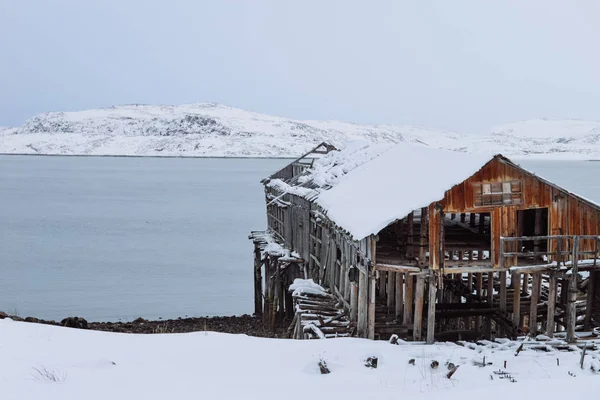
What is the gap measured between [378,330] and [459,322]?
6.75 meters

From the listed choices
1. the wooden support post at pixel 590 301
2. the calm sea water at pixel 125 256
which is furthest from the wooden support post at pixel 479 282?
the calm sea water at pixel 125 256

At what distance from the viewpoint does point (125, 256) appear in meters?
48.0

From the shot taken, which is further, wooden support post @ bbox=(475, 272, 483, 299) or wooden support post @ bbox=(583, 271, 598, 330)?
wooden support post @ bbox=(475, 272, 483, 299)

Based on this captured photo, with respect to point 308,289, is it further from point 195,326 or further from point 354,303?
point 195,326

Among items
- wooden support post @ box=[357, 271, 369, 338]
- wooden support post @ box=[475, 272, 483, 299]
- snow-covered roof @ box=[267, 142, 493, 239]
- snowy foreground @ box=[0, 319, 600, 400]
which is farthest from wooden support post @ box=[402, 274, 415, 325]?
wooden support post @ box=[475, 272, 483, 299]

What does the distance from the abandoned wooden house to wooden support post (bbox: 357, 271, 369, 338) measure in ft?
0.10

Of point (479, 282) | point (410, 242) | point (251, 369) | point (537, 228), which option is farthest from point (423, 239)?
point (479, 282)

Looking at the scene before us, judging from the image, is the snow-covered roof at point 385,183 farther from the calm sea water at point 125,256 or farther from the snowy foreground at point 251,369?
the calm sea water at point 125,256

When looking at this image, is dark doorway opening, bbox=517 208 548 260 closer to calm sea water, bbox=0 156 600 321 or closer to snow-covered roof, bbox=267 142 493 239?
snow-covered roof, bbox=267 142 493 239

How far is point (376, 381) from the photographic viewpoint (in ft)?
35.9

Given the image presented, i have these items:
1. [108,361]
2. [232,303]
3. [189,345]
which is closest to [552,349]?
[189,345]

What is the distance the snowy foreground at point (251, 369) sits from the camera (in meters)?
9.77

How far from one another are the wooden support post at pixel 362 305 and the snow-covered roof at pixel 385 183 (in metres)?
1.81

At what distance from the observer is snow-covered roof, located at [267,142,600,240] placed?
51.1ft
